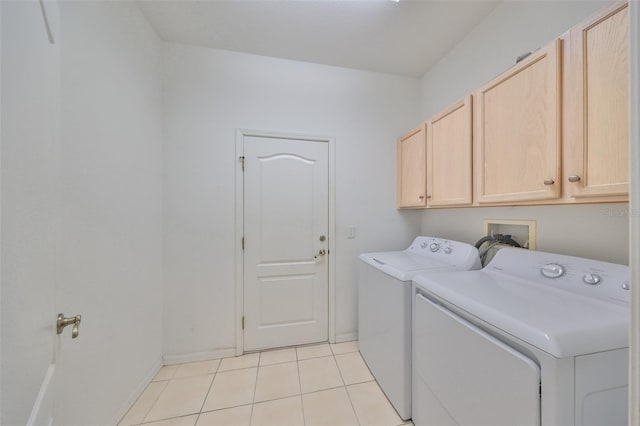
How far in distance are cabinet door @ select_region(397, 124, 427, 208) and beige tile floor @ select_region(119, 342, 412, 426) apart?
4.86 feet

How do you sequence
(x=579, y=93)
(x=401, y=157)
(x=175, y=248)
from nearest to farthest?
(x=579, y=93) → (x=175, y=248) → (x=401, y=157)

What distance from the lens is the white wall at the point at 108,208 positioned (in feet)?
3.64

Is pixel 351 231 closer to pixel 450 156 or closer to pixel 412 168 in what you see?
pixel 412 168

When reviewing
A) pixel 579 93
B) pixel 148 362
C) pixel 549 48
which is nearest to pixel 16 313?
pixel 148 362

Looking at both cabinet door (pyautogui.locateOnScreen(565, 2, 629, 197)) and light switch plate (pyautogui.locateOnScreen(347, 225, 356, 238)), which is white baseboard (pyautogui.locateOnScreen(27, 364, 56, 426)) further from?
light switch plate (pyautogui.locateOnScreen(347, 225, 356, 238))

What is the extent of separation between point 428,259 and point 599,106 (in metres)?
1.21

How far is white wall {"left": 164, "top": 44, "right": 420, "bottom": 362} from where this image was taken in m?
1.97

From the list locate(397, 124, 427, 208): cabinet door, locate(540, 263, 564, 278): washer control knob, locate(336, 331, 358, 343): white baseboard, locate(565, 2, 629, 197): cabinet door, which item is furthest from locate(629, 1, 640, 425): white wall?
locate(336, 331, 358, 343): white baseboard

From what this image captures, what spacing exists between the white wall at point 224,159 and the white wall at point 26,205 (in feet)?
4.43

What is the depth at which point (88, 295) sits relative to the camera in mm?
1208

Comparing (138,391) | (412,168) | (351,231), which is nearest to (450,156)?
(412,168)

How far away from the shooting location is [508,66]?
61.7 inches

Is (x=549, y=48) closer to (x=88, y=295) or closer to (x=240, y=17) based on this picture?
(x=240, y=17)

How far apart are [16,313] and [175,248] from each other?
1.58 metres
